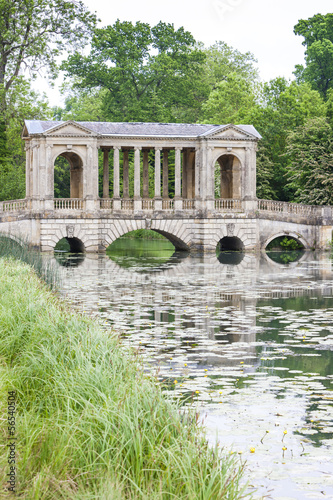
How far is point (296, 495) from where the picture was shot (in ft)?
22.2

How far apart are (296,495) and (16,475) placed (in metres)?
2.44

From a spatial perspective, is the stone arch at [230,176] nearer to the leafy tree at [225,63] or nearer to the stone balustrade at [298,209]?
the stone balustrade at [298,209]

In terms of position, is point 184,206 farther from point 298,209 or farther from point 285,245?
point 285,245

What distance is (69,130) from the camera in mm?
43875

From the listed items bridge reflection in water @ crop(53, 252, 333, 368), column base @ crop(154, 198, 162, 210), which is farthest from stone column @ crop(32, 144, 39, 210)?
bridge reflection in water @ crop(53, 252, 333, 368)

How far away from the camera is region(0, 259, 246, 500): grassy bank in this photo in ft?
18.5

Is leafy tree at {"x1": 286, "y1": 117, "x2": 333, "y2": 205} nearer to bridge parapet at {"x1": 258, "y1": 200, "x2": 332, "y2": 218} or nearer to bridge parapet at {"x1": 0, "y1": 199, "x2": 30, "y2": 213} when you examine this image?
bridge parapet at {"x1": 258, "y1": 200, "x2": 332, "y2": 218}

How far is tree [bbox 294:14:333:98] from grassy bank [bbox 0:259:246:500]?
242 ft

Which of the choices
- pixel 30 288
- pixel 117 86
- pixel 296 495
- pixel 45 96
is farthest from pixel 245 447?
pixel 45 96

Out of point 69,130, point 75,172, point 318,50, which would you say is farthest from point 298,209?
point 318,50

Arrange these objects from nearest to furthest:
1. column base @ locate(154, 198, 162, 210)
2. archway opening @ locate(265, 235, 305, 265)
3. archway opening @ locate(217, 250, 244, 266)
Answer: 1. archway opening @ locate(217, 250, 244, 266)
2. column base @ locate(154, 198, 162, 210)
3. archway opening @ locate(265, 235, 305, 265)

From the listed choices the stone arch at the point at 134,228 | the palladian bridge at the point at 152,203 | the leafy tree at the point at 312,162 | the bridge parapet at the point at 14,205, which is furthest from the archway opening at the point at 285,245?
the bridge parapet at the point at 14,205

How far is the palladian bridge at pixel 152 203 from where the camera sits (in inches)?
1725

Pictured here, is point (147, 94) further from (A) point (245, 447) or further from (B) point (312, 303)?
(A) point (245, 447)
